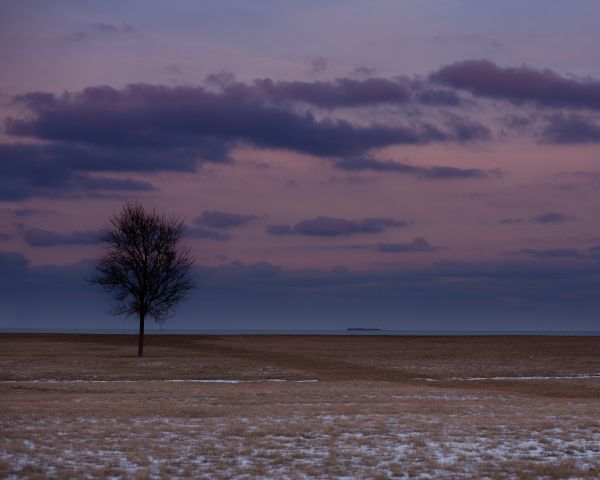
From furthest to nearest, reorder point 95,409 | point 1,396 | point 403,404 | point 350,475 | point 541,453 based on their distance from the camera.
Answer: point 1,396 → point 403,404 → point 95,409 → point 541,453 → point 350,475

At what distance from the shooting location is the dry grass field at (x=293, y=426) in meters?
13.1

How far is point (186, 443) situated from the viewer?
15.4m

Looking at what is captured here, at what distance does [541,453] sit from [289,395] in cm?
1421

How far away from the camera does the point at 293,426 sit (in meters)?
17.9

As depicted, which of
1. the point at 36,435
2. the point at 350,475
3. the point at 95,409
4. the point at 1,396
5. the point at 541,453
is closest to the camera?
the point at 350,475

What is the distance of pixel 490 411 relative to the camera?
867 inches

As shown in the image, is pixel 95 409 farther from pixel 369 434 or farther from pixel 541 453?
pixel 541 453

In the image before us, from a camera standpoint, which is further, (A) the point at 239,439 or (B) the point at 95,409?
(B) the point at 95,409

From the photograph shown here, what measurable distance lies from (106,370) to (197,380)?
22.3 ft

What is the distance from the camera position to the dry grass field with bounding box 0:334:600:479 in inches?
516

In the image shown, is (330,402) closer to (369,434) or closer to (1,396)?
(369,434)

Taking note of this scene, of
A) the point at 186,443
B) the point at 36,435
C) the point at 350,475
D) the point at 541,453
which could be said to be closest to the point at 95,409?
the point at 36,435

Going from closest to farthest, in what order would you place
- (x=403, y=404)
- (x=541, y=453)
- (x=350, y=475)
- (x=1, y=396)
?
1. (x=350, y=475)
2. (x=541, y=453)
3. (x=403, y=404)
4. (x=1, y=396)

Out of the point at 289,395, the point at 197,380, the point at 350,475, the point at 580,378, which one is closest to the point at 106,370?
the point at 197,380
